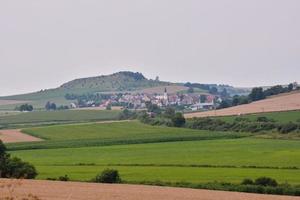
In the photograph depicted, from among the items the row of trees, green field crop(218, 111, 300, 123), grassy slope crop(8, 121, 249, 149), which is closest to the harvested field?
grassy slope crop(8, 121, 249, 149)

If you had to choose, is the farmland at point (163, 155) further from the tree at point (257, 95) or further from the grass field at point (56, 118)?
the tree at point (257, 95)

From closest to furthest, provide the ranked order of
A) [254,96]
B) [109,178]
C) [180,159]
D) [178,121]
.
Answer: [109,178], [180,159], [178,121], [254,96]

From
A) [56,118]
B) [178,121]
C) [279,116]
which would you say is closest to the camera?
[279,116]

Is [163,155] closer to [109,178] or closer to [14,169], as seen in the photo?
[14,169]

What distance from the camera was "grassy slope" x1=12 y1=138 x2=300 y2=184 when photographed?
161 ft

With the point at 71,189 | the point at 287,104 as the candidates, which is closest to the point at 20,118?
the point at 287,104

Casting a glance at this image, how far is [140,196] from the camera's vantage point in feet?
107

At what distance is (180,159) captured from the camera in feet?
207

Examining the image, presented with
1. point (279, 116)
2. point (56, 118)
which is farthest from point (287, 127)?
point (56, 118)

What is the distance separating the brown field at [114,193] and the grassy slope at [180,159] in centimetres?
933

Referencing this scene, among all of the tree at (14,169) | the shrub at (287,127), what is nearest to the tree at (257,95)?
the shrub at (287,127)

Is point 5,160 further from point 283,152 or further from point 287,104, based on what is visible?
point 287,104

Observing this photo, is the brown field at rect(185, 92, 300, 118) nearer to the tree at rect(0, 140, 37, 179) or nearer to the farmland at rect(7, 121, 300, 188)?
the farmland at rect(7, 121, 300, 188)

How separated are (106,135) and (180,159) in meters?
40.9
